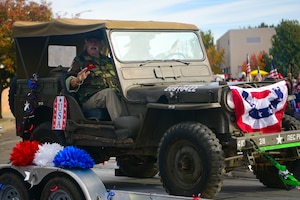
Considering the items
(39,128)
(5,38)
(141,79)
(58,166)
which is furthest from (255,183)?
(5,38)

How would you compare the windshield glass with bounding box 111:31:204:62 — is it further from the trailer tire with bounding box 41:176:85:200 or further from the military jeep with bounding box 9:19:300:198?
the trailer tire with bounding box 41:176:85:200

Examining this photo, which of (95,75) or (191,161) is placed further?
(95,75)

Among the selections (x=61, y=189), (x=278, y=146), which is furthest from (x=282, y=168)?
(x=61, y=189)

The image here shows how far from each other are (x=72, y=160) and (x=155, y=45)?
3.01m

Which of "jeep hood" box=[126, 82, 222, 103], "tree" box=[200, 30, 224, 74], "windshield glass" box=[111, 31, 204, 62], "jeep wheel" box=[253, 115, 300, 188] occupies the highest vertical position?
"windshield glass" box=[111, 31, 204, 62]

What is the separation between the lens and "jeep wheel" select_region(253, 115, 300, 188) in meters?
8.08

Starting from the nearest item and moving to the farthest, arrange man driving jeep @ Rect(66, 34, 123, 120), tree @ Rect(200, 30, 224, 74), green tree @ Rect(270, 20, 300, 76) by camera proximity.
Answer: man driving jeep @ Rect(66, 34, 123, 120) → green tree @ Rect(270, 20, 300, 76) → tree @ Rect(200, 30, 224, 74)

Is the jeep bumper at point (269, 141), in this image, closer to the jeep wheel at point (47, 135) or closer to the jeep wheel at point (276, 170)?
the jeep wheel at point (276, 170)

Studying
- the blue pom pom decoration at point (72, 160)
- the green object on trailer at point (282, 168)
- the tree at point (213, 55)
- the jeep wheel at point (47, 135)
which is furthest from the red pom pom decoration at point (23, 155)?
the tree at point (213, 55)

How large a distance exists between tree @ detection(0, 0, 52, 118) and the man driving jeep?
56.0 feet

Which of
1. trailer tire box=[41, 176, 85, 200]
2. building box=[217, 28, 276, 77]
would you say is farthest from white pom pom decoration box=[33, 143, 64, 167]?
building box=[217, 28, 276, 77]

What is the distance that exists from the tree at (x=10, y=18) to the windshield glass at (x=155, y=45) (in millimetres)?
17274

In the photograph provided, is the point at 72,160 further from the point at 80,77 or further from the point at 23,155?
the point at 80,77

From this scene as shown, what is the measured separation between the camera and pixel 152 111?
777cm
